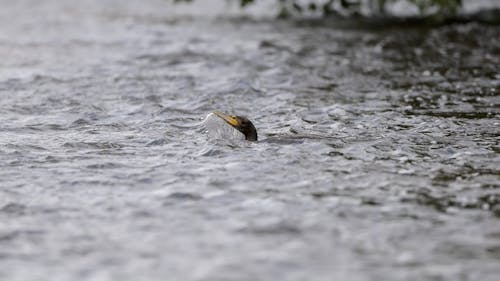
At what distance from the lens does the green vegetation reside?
14.9 m

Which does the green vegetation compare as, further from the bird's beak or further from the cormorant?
the cormorant

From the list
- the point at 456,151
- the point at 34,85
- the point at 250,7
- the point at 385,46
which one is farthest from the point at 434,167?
the point at 250,7

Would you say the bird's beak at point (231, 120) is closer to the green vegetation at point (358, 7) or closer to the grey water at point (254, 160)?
the grey water at point (254, 160)

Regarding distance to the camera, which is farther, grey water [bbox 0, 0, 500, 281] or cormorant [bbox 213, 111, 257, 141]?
cormorant [bbox 213, 111, 257, 141]

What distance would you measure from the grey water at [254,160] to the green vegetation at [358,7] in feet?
2.73

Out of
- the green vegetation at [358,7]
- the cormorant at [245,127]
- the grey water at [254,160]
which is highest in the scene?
the green vegetation at [358,7]

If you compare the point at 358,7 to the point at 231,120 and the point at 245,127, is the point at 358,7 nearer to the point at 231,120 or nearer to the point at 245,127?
the point at 231,120

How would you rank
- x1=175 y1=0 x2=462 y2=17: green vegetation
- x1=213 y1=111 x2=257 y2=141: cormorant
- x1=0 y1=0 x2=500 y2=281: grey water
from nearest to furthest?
x1=0 y1=0 x2=500 y2=281: grey water, x1=213 y1=111 x2=257 y2=141: cormorant, x1=175 y1=0 x2=462 y2=17: green vegetation

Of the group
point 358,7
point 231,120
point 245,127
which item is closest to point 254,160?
point 245,127

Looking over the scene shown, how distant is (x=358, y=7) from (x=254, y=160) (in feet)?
30.1

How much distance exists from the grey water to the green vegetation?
2.73 ft

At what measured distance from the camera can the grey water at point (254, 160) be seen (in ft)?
18.2

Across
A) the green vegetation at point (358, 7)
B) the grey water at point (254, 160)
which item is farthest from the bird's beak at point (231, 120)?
the green vegetation at point (358, 7)

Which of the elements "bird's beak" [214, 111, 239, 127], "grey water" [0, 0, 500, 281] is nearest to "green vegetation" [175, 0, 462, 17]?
"grey water" [0, 0, 500, 281]
